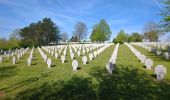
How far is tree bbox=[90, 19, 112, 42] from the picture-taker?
306 feet

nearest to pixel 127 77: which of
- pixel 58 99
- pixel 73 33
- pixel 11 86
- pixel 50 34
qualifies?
pixel 58 99

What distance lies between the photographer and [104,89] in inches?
446

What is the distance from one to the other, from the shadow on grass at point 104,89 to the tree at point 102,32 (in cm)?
7950

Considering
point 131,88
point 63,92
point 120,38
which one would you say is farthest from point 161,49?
point 120,38

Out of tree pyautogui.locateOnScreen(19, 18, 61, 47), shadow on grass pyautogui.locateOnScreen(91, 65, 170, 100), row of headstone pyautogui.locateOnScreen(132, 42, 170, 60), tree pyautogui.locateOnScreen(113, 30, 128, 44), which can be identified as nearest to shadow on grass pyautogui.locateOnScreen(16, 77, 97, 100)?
shadow on grass pyautogui.locateOnScreen(91, 65, 170, 100)

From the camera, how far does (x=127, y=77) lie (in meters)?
14.2

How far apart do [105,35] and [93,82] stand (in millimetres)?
84764

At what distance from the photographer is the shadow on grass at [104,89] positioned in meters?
10.1

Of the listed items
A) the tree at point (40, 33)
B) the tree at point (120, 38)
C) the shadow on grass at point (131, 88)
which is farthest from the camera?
the tree at point (120, 38)

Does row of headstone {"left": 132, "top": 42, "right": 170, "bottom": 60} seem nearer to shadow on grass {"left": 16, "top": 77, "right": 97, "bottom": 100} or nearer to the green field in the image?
the green field

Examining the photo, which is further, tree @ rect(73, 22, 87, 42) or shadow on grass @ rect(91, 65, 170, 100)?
tree @ rect(73, 22, 87, 42)

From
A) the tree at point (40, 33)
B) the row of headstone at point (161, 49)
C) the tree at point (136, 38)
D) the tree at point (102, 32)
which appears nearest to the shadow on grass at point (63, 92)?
the row of headstone at point (161, 49)

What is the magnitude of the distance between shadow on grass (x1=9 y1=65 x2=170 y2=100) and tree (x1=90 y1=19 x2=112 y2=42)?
79505mm

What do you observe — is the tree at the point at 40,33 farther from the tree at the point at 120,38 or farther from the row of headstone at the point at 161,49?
the row of headstone at the point at 161,49
